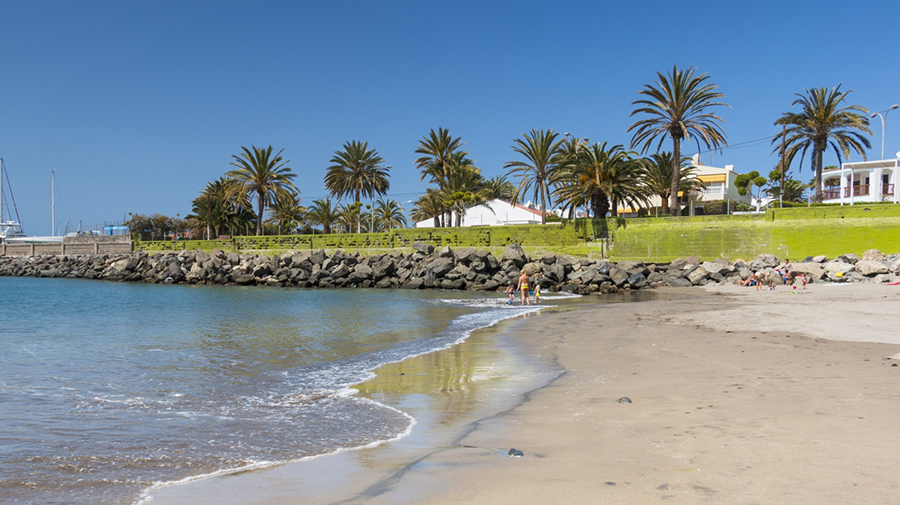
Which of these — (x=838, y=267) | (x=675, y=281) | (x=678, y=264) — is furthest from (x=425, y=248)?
(x=838, y=267)

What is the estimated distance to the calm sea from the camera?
5.05m

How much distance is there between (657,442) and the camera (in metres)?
4.88

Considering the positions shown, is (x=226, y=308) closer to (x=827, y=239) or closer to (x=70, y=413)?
(x=70, y=413)

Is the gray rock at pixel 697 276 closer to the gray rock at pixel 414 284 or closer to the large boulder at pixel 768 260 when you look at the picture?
the large boulder at pixel 768 260

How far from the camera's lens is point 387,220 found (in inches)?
3280

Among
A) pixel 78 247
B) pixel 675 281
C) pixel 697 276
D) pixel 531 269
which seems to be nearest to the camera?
pixel 697 276

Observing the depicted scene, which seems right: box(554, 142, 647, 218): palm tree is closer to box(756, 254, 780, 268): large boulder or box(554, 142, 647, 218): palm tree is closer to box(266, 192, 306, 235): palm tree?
box(756, 254, 780, 268): large boulder

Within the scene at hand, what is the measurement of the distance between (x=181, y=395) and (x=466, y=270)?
28.6 m

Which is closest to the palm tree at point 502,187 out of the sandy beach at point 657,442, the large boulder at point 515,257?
the large boulder at point 515,257

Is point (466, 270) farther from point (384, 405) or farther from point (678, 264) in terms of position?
point (384, 405)

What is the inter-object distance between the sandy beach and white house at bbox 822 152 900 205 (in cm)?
4898

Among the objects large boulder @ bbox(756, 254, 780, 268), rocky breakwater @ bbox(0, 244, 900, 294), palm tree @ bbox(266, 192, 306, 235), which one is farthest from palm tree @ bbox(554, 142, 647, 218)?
palm tree @ bbox(266, 192, 306, 235)

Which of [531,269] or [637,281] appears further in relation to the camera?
[531,269]

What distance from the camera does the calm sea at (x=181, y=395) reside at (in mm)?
5047
